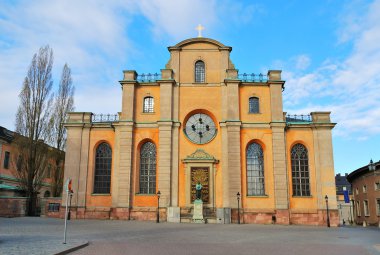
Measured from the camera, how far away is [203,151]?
34.3 m

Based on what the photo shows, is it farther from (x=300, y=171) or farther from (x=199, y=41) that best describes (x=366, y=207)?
(x=199, y=41)

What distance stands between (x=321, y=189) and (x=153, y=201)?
15.4m

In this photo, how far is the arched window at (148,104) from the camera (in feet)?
118

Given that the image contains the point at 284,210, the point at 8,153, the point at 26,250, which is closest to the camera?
the point at 26,250

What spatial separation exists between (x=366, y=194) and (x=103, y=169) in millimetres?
33334

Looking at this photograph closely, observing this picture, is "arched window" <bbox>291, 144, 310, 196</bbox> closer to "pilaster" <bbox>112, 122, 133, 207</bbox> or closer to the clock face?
the clock face

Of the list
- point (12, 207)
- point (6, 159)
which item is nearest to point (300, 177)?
point (12, 207)

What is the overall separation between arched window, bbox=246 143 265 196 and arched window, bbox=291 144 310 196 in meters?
2.99

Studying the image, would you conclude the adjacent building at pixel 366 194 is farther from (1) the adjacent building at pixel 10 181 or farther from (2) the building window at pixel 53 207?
(1) the adjacent building at pixel 10 181

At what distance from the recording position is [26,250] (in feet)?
38.2

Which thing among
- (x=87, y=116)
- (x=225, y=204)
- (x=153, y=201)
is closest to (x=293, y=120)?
(x=225, y=204)

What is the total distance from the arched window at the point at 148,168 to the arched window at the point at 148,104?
3383mm

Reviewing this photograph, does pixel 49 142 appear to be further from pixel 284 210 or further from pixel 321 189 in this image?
pixel 321 189

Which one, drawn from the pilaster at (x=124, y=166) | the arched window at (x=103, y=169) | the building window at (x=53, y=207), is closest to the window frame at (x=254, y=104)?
the pilaster at (x=124, y=166)
